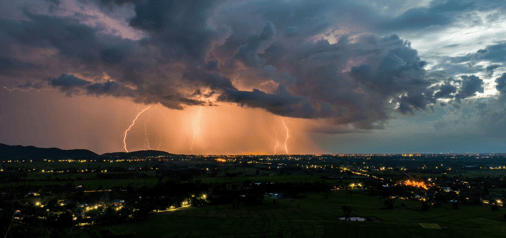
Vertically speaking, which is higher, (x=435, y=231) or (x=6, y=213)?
(x=6, y=213)

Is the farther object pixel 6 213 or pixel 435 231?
pixel 435 231

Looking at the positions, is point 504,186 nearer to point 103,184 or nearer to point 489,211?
point 489,211

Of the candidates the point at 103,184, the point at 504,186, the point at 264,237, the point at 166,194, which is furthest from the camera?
the point at 504,186

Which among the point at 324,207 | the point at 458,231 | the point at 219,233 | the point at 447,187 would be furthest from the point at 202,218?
the point at 447,187

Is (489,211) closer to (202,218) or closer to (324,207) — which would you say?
(324,207)

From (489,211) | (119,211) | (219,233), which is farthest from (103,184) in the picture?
(489,211)

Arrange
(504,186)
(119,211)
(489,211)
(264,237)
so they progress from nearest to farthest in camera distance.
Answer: (264,237) → (119,211) → (489,211) → (504,186)
